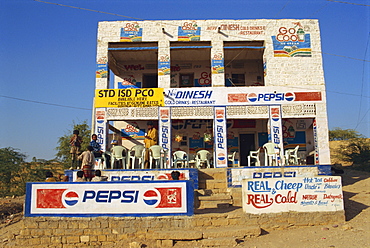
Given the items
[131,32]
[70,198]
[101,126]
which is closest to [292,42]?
[131,32]

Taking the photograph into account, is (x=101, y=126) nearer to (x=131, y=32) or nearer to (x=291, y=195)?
(x=131, y=32)

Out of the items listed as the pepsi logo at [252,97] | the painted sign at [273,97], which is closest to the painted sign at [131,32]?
the painted sign at [273,97]

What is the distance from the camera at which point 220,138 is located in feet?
47.1

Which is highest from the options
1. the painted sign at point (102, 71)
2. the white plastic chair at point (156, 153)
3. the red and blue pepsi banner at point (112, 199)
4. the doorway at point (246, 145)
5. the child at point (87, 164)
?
the painted sign at point (102, 71)

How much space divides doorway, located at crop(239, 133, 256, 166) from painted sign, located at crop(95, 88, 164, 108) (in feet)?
16.1

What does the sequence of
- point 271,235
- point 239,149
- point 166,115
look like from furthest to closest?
1. point 239,149
2. point 166,115
3. point 271,235

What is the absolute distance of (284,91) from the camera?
48.0 feet

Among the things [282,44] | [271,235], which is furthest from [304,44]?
[271,235]

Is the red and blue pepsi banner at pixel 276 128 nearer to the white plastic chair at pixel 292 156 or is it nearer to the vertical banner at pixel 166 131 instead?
the white plastic chair at pixel 292 156

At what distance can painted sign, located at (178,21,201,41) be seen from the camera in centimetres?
1513

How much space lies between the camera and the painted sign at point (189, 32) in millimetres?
15130

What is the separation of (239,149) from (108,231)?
9598 millimetres

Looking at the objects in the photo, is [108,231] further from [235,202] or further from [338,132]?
[338,132]

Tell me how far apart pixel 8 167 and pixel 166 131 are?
11189 mm
